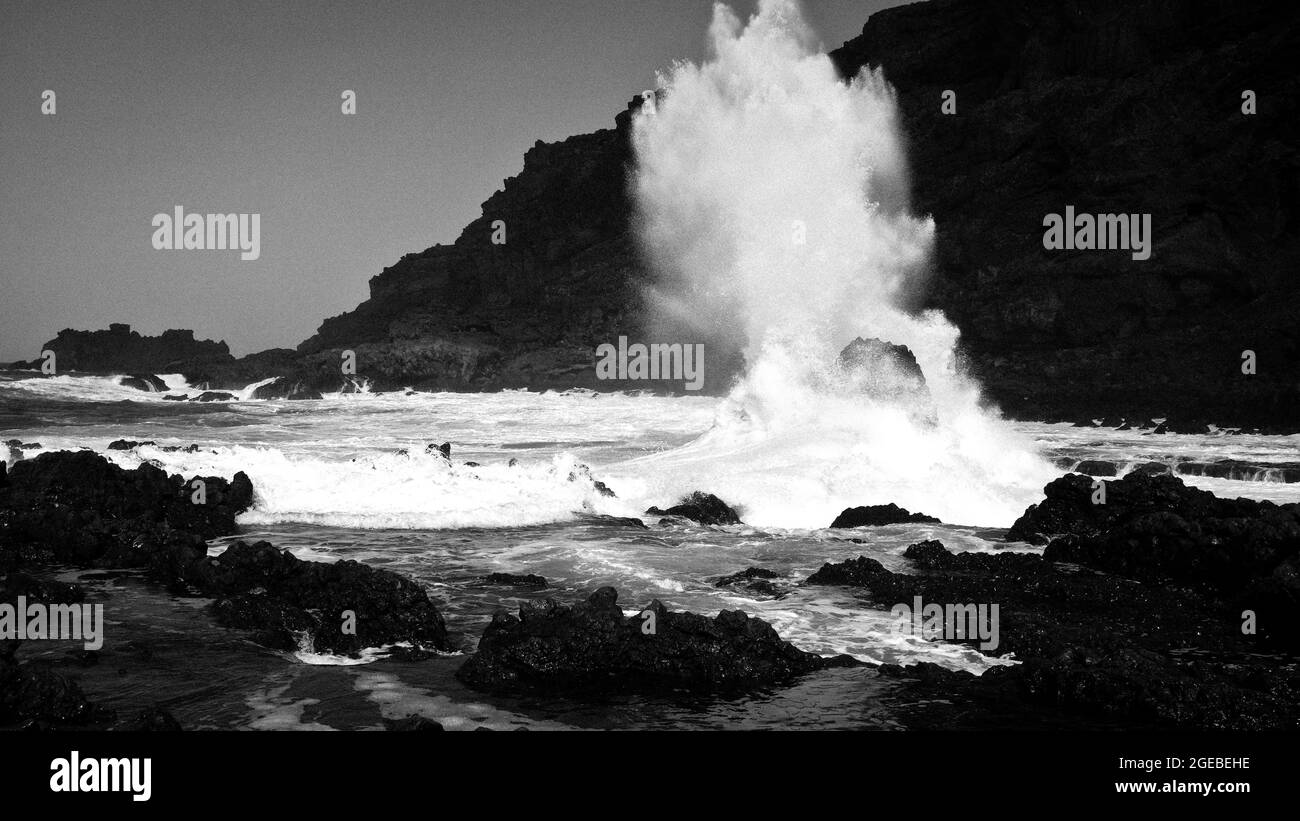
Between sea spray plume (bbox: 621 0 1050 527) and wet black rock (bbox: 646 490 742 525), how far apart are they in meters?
1.43

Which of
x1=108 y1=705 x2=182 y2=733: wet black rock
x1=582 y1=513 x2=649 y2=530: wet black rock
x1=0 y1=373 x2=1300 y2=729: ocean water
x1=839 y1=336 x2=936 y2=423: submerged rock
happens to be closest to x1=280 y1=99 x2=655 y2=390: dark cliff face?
x1=0 y1=373 x2=1300 y2=729: ocean water

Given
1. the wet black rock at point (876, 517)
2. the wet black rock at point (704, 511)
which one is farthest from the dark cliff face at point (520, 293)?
the wet black rock at point (876, 517)

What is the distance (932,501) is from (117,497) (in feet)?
48.8

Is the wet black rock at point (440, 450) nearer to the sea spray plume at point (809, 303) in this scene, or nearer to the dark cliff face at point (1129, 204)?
the sea spray plume at point (809, 303)

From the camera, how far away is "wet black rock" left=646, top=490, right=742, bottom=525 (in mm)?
16500

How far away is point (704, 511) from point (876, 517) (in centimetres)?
300

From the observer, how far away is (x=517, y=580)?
11.5 m

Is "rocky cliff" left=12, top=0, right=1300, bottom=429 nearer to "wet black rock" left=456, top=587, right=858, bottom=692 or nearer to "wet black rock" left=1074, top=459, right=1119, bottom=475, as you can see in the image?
"wet black rock" left=1074, top=459, right=1119, bottom=475

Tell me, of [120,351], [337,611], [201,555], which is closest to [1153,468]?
[337,611]

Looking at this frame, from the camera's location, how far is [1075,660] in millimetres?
7367

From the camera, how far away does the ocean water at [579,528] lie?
7.13m

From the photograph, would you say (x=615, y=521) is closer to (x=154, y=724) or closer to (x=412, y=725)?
(x=412, y=725)
